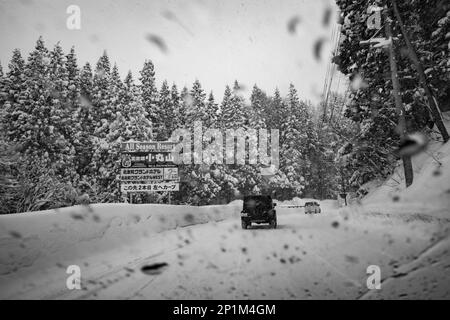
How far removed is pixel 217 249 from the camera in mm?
9312

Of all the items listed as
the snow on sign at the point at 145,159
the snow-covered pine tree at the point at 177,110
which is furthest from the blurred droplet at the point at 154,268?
the snow-covered pine tree at the point at 177,110

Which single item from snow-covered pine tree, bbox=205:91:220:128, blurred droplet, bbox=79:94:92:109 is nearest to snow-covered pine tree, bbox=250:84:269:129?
snow-covered pine tree, bbox=205:91:220:128

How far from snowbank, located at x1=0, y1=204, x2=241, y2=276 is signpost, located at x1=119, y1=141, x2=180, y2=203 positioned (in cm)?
757

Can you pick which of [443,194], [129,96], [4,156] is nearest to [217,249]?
[443,194]

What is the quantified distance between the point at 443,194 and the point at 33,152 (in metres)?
36.0

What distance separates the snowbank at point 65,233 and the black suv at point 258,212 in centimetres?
524

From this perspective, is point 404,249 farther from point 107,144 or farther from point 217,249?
point 107,144

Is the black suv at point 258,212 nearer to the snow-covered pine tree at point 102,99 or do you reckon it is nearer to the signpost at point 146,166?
the signpost at point 146,166

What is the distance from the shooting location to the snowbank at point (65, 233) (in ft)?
21.4

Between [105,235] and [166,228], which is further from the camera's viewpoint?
[166,228]

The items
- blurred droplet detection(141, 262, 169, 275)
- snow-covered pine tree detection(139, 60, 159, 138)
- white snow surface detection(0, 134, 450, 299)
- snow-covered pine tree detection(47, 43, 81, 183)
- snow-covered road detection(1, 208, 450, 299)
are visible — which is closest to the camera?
snow-covered road detection(1, 208, 450, 299)

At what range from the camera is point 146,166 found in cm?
2250

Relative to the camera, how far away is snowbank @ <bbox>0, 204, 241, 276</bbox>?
653 cm

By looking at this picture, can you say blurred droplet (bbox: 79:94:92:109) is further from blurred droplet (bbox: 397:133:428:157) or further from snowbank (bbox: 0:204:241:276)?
blurred droplet (bbox: 397:133:428:157)
